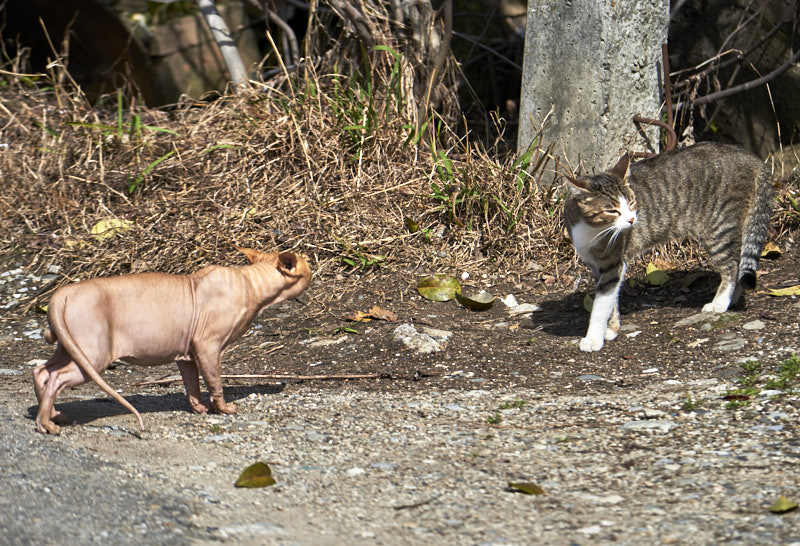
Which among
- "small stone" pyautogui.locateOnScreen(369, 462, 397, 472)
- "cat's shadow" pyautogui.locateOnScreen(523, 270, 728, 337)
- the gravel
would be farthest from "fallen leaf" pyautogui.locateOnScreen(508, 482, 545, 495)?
"cat's shadow" pyautogui.locateOnScreen(523, 270, 728, 337)

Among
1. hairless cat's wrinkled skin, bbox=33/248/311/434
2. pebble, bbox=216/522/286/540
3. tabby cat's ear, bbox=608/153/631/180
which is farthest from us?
tabby cat's ear, bbox=608/153/631/180

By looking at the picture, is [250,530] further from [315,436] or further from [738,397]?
[738,397]

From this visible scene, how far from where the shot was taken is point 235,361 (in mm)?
4938

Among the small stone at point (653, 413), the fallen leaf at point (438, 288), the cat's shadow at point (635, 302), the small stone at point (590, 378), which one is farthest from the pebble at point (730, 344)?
the fallen leaf at point (438, 288)

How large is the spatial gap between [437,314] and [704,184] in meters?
1.76

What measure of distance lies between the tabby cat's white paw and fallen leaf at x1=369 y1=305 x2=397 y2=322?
115 centimetres

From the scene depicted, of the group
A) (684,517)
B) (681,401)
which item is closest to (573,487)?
(684,517)

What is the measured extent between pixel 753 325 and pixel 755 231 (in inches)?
26.4

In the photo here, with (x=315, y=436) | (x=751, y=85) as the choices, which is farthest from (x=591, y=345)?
(x=751, y=85)

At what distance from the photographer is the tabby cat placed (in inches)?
187

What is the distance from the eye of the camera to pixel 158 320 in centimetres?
347

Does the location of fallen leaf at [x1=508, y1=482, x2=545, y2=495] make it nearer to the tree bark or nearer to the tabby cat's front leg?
the tabby cat's front leg

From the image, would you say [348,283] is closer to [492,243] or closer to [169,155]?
[492,243]

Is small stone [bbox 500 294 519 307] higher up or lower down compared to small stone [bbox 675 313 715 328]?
lower down
